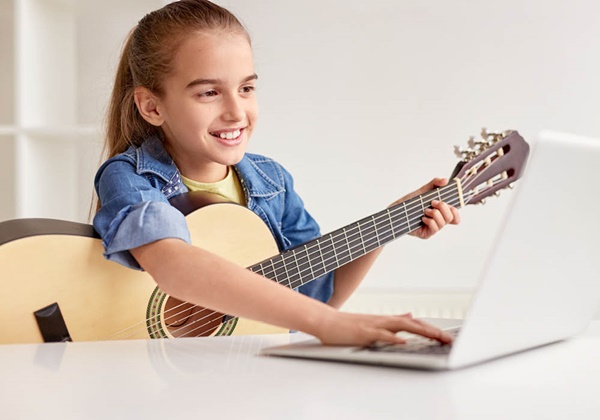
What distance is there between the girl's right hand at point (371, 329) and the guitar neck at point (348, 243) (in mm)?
592

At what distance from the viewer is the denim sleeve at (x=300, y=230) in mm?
1561

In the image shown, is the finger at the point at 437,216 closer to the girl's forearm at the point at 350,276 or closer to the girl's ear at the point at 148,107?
the girl's forearm at the point at 350,276

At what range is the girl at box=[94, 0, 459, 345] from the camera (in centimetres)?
105

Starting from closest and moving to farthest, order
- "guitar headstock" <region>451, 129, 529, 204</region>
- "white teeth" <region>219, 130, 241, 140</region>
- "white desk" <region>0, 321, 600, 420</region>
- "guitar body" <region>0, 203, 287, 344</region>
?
1. "white desk" <region>0, 321, 600, 420</region>
2. "guitar body" <region>0, 203, 287, 344</region>
3. "white teeth" <region>219, 130, 241, 140</region>
4. "guitar headstock" <region>451, 129, 529, 204</region>

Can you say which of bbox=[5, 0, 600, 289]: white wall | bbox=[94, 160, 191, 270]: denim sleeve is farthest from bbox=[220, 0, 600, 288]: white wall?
bbox=[94, 160, 191, 270]: denim sleeve

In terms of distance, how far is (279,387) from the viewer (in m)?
0.51

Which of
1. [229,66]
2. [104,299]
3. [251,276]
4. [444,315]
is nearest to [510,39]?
[444,315]

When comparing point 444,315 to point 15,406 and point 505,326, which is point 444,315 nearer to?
point 505,326

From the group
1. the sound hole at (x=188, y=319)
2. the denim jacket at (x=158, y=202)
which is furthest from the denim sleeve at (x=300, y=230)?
the sound hole at (x=188, y=319)

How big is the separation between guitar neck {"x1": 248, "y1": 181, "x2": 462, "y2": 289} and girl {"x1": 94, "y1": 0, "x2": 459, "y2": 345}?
0.03 m

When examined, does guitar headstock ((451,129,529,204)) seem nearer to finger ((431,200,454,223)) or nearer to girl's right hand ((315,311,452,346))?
finger ((431,200,454,223))

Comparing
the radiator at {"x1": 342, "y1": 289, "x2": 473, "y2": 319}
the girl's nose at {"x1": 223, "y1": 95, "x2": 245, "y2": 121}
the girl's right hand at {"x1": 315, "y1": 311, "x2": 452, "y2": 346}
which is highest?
the girl's right hand at {"x1": 315, "y1": 311, "x2": 452, "y2": 346}

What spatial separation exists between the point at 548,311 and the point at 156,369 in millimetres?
305

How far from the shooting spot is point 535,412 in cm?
44
